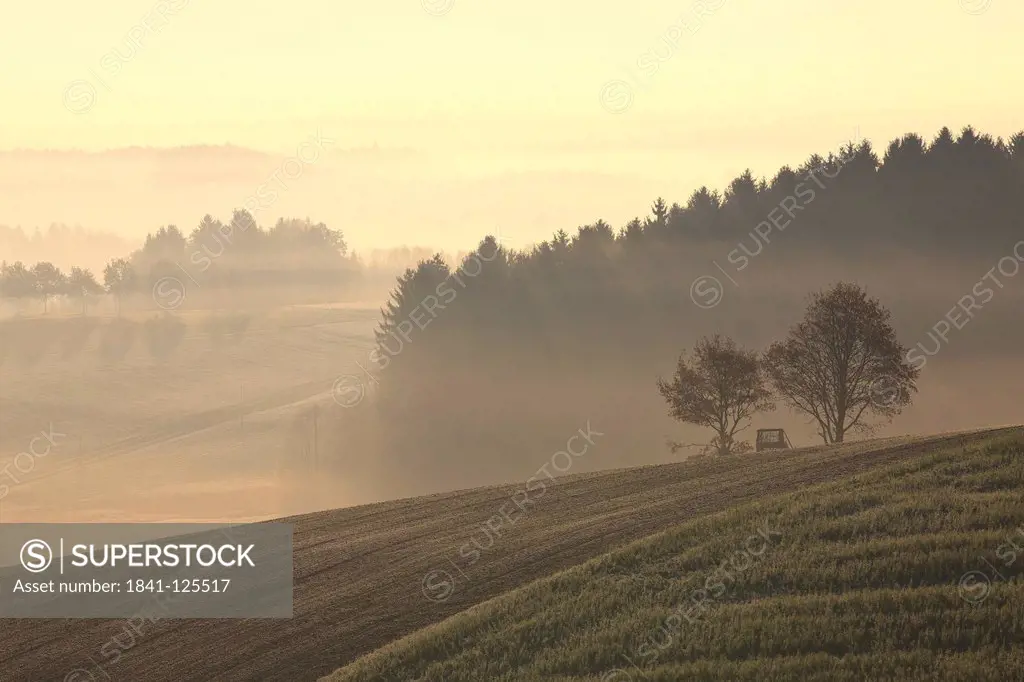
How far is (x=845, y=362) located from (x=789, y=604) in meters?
51.6

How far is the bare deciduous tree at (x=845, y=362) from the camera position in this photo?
226 ft

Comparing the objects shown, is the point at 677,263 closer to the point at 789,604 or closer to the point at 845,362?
the point at 845,362

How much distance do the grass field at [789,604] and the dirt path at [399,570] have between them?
3.05m

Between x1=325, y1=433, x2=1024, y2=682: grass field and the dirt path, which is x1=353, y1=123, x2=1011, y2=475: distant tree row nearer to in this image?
the dirt path

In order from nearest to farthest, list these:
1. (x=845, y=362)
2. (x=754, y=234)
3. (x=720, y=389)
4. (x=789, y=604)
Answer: (x=789, y=604) < (x=845, y=362) < (x=720, y=389) < (x=754, y=234)

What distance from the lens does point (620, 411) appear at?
7126 inches

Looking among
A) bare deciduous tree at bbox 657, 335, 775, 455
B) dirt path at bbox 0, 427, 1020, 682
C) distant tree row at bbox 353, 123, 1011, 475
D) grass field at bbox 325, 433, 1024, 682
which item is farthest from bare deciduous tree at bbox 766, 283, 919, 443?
distant tree row at bbox 353, 123, 1011, 475

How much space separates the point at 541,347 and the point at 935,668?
598ft

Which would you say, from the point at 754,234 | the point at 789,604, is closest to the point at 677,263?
the point at 754,234

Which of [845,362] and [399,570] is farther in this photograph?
[845,362]

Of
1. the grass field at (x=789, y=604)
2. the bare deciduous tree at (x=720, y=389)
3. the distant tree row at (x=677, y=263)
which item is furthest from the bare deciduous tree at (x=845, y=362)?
the distant tree row at (x=677, y=263)

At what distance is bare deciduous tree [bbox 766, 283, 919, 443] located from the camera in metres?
68.9

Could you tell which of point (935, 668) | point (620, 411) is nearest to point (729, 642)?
point (935, 668)

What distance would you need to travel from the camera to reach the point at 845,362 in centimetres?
6944
